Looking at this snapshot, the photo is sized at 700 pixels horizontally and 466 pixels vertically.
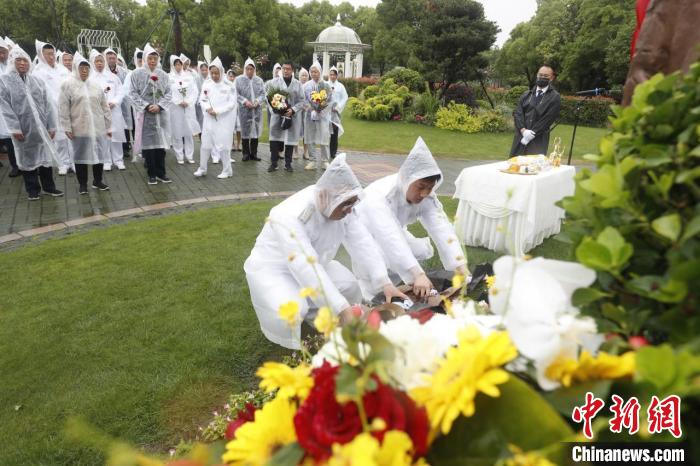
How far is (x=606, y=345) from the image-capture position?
0.74m

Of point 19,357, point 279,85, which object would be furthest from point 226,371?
point 279,85

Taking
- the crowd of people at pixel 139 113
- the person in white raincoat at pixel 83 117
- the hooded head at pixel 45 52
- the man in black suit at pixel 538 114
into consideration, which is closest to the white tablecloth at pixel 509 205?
the man in black suit at pixel 538 114

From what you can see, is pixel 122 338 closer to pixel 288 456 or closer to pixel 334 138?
pixel 288 456

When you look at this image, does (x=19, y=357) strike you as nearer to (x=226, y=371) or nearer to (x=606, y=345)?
(x=226, y=371)

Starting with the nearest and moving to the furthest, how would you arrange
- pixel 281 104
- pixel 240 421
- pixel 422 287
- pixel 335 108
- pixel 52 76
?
pixel 240 421, pixel 422 287, pixel 52 76, pixel 281 104, pixel 335 108

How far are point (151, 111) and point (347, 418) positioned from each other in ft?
30.7

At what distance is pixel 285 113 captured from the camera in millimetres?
10312

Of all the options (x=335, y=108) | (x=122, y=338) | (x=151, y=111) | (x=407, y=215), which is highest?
(x=335, y=108)

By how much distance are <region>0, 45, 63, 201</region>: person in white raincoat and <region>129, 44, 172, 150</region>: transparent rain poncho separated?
147cm

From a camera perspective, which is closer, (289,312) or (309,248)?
(289,312)

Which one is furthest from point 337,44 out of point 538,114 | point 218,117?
point 538,114

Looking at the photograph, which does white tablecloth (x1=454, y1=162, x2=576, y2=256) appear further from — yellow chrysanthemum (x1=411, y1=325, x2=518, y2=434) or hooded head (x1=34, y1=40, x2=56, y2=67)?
hooded head (x1=34, y1=40, x2=56, y2=67)

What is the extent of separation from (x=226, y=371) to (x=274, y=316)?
585 mm

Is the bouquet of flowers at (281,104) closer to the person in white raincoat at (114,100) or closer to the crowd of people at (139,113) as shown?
the crowd of people at (139,113)
